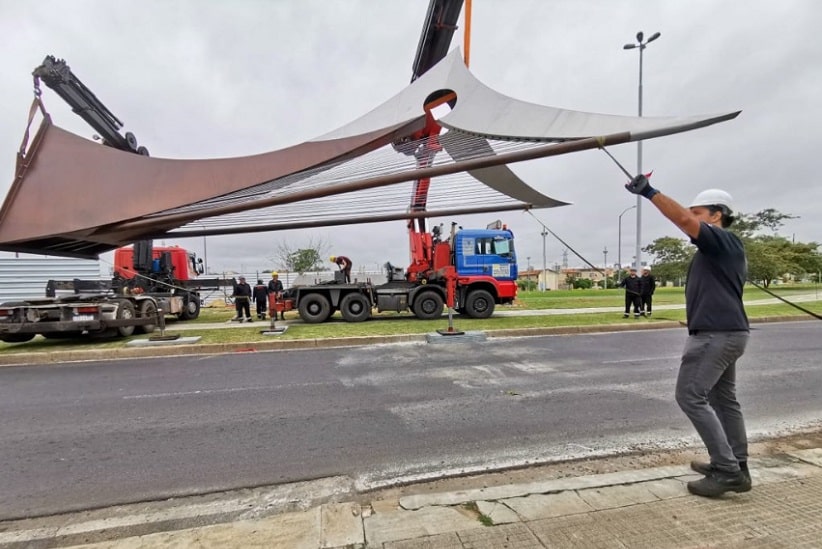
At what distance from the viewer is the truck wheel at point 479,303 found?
14.1 meters

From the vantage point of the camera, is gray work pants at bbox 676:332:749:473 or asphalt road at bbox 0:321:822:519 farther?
asphalt road at bbox 0:321:822:519

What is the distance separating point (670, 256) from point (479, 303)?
49467 mm

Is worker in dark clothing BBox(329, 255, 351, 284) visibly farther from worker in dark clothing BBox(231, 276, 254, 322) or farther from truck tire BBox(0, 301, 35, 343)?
truck tire BBox(0, 301, 35, 343)

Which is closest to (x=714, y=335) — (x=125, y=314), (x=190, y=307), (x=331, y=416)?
(x=331, y=416)

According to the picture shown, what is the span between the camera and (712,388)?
108 inches

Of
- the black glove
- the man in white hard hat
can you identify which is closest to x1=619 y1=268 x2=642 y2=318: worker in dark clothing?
the man in white hard hat

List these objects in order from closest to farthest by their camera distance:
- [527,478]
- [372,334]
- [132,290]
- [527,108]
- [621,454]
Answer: [527,478] < [621,454] < [527,108] < [372,334] < [132,290]

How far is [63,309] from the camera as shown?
369 inches

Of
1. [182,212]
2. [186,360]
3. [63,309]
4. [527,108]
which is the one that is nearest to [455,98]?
[527,108]

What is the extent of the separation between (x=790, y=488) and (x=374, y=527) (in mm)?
2628

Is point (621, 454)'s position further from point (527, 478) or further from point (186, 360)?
point (186, 360)

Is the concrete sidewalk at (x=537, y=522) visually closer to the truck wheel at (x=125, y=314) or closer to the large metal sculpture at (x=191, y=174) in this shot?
the large metal sculpture at (x=191, y=174)

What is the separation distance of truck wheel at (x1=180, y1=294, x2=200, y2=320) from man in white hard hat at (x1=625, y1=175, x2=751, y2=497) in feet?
52.5

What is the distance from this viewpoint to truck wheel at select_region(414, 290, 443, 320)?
1412 cm
